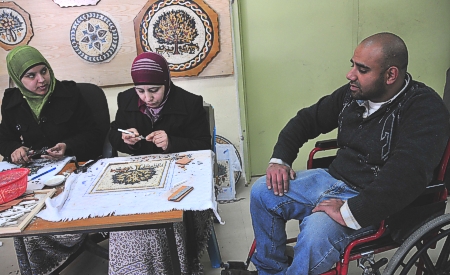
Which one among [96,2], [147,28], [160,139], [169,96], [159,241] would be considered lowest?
[159,241]

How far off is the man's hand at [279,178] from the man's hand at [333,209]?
0.65 ft

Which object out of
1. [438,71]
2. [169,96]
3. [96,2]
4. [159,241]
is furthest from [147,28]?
[438,71]

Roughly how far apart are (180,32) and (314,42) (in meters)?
0.96

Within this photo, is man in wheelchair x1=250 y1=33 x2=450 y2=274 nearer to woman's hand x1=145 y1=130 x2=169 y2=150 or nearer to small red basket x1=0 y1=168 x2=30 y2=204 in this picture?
woman's hand x1=145 y1=130 x2=169 y2=150

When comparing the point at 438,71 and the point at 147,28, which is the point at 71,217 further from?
the point at 438,71

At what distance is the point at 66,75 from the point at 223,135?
122cm

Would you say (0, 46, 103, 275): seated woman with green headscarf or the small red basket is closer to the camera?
the small red basket

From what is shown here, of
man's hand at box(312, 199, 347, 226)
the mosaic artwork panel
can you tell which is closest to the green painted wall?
the mosaic artwork panel

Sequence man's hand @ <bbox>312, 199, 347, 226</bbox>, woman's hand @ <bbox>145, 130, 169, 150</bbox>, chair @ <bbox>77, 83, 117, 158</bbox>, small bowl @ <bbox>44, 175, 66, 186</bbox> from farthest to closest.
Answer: chair @ <bbox>77, 83, 117, 158</bbox> → woman's hand @ <bbox>145, 130, 169, 150</bbox> → small bowl @ <bbox>44, 175, 66, 186</bbox> → man's hand @ <bbox>312, 199, 347, 226</bbox>

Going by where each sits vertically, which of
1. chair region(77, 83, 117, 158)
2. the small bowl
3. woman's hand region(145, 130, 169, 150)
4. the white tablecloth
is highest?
chair region(77, 83, 117, 158)

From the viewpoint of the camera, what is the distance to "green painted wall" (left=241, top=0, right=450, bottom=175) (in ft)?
8.16

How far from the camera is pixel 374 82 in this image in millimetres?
1305

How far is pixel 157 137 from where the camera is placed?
1.57 meters

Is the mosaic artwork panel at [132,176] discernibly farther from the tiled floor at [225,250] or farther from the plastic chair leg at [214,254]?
the tiled floor at [225,250]
